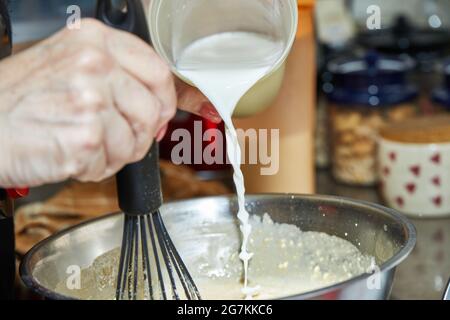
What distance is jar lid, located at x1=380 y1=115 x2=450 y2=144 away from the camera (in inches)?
50.3

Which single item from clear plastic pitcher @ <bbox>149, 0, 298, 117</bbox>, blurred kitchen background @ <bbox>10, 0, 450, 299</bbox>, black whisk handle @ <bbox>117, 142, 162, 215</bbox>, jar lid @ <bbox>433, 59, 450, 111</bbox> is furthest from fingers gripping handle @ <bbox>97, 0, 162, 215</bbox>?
jar lid @ <bbox>433, 59, 450, 111</bbox>

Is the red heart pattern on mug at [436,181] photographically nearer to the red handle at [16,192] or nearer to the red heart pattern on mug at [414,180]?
the red heart pattern on mug at [414,180]

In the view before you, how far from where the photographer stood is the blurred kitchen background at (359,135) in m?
1.17

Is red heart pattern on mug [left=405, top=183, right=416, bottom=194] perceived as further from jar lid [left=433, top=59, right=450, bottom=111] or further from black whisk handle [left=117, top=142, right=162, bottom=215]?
black whisk handle [left=117, top=142, right=162, bottom=215]

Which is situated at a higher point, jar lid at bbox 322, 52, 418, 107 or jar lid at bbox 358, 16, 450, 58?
jar lid at bbox 358, 16, 450, 58

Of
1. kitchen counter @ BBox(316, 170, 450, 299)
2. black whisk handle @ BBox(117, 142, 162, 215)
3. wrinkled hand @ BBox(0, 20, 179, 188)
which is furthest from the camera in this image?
kitchen counter @ BBox(316, 170, 450, 299)

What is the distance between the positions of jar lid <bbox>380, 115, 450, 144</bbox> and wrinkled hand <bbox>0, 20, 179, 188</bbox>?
782 mm

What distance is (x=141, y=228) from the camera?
69cm

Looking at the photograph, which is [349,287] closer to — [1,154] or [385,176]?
[1,154]

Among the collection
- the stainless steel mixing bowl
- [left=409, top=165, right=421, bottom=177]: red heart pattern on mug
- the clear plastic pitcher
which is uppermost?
the clear plastic pitcher

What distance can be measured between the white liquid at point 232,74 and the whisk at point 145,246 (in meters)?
0.08

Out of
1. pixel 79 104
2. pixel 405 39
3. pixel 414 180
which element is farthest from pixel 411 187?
pixel 79 104

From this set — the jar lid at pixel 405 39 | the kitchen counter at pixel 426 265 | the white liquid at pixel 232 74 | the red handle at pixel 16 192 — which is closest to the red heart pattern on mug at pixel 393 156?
the kitchen counter at pixel 426 265

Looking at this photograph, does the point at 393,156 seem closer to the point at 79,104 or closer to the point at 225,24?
the point at 225,24
